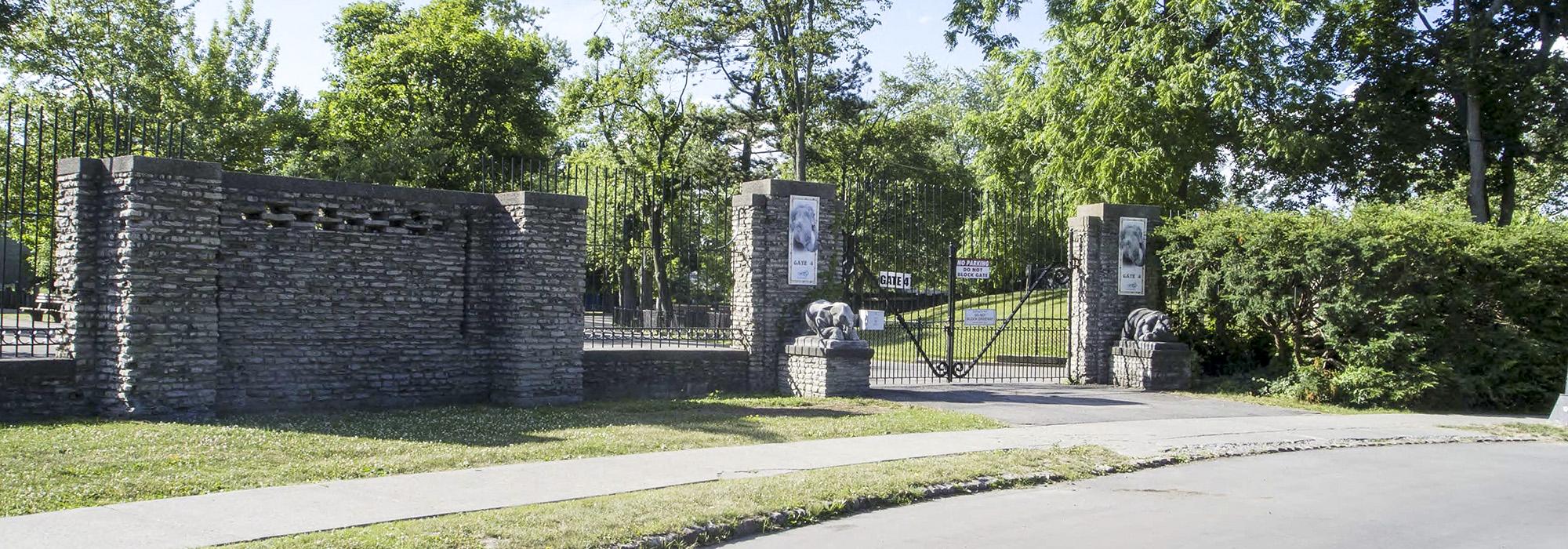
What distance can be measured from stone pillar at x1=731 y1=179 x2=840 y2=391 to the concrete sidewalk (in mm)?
4533

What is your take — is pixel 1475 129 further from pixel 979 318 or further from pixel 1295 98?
pixel 979 318

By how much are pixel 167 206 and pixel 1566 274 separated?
62.3 feet

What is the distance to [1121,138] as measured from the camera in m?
26.0

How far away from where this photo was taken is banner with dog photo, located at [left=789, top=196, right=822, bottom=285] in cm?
1720

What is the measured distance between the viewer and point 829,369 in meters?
16.2

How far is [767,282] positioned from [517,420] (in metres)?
5.14

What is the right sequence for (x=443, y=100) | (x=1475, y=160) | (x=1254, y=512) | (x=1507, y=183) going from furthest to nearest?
1. (x=443, y=100)
2. (x=1507, y=183)
3. (x=1475, y=160)
4. (x=1254, y=512)

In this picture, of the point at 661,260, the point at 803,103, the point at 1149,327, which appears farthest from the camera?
the point at 803,103

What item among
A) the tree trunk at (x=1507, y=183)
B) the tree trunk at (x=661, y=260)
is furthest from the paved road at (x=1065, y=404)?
the tree trunk at (x=1507, y=183)

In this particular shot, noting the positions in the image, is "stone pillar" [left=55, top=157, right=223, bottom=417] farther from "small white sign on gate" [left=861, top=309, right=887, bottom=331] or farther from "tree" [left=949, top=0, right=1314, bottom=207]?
"tree" [left=949, top=0, right=1314, bottom=207]

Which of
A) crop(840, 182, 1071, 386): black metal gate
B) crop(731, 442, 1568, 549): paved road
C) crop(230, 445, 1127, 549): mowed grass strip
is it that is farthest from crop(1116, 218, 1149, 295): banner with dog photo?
crop(230, 445, 1127, 549): mowed grass strip

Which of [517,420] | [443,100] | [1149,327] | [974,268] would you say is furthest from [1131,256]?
[443,100]

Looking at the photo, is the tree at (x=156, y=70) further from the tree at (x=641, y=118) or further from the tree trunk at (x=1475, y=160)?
the tree trunk at (x=1475, y=160)

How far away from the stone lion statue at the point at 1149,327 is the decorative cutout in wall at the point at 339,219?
439 inches
